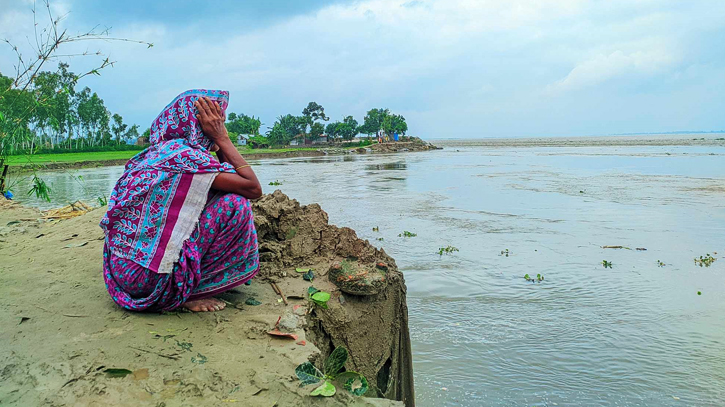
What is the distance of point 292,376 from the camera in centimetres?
209

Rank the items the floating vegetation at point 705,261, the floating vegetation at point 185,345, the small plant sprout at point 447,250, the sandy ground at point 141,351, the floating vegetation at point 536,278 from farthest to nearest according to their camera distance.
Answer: the small plant sprout at point 447,250 → the floating vegetation at point 705,261 → the floating vegetation at point 536,278 → the floating vegetation at point 185,345 → the sandy ground at point 141,351

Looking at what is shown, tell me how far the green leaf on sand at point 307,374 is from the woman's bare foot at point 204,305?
0.75 meters

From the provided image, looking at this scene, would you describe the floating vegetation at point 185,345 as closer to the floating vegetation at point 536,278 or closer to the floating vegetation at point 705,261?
the floating vegetation at point 536,278

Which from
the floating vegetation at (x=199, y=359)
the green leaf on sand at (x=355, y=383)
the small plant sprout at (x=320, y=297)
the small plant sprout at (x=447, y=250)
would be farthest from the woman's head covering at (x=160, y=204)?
the small plant sprout at (x=447, y=250)

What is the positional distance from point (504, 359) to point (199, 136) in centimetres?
264

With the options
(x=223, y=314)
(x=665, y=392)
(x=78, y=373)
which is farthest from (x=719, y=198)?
(x=78, y=373)

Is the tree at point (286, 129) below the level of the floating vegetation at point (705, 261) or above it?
above

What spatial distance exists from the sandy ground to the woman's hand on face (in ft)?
2.98

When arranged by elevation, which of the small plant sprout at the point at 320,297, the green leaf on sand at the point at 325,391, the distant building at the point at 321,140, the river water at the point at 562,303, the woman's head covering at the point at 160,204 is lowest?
the river water at the point at 562,303

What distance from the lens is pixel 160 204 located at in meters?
2.45

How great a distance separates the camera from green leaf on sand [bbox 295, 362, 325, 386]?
204 cm

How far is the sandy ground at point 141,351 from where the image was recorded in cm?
192

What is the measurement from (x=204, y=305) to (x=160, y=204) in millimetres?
585

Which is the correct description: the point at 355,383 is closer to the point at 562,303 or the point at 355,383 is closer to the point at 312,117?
the point at 562,303
